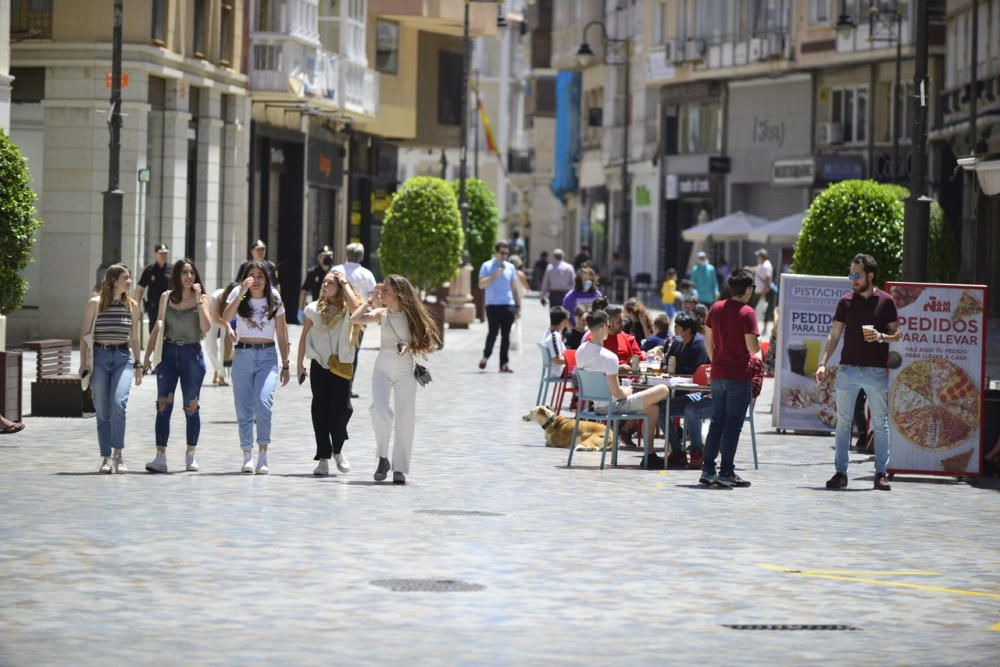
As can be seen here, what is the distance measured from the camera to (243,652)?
907 centimetres

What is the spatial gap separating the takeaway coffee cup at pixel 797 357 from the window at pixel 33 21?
54.9ft

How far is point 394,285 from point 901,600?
21.0ft

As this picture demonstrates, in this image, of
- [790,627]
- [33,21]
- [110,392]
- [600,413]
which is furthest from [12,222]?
[33,21]

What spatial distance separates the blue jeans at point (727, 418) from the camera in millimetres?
17172

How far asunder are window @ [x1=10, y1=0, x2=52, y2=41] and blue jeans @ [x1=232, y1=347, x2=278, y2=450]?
18768mm

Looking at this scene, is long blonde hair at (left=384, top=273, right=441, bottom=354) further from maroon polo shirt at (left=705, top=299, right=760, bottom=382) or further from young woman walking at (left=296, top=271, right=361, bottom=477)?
maroon polo shirt at (left=705, top=299, right=760, bottom=382)

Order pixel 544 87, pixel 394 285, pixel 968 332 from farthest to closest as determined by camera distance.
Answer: pixel 544 87 → pixel 968 332 → pixel 394 285

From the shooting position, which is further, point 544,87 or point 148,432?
point 544,87

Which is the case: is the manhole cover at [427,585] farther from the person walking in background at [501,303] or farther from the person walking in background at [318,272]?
the person walking in background at [501,303]

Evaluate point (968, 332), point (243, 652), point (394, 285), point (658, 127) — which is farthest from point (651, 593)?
point (658, 127)

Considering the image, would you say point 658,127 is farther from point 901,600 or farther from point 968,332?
point 901,600

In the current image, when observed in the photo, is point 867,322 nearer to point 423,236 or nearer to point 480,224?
point 423,236

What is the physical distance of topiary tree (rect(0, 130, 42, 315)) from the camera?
20938 mm

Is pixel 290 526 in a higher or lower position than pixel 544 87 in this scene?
lower
